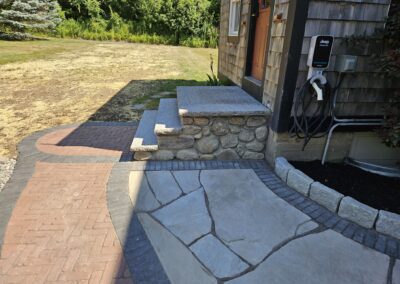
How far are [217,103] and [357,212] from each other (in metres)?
1.95

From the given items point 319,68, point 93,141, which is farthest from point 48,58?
point 319,68

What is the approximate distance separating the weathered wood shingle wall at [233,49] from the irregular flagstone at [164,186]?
2466mm

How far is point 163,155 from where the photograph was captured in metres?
3.14

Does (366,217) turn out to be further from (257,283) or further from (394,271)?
(257,283)

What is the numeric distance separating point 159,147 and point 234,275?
1.75 meters

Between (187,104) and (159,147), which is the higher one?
(187,104)

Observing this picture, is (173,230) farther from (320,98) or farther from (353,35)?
(353,35)

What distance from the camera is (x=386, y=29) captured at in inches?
101

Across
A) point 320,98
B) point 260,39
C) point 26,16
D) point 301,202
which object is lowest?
point 301,202

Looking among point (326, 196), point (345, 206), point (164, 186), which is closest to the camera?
point (345, 206)

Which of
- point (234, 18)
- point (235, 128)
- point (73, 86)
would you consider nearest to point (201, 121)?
point (235, 128)

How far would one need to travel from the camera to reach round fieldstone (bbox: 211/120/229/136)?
305 centimetres

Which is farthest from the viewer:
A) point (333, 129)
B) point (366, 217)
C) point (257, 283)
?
point (333, 129)

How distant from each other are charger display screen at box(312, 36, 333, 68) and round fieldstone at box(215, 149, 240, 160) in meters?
1.32
